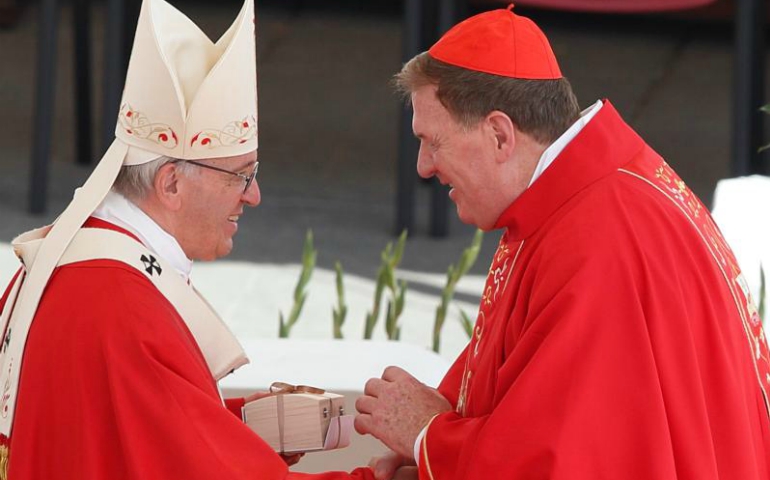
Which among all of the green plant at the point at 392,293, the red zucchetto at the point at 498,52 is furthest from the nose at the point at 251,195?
the green plant at the point at 392,293

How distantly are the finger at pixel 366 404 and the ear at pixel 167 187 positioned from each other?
1.83ft

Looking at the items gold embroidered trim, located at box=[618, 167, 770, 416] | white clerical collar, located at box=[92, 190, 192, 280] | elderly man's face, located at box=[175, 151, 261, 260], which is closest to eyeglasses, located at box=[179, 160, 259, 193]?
elderly man's face, located at box=[175, 151, 261, 260]

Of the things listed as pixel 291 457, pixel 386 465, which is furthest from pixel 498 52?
pixel 291 457

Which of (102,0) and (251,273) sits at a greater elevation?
(102,0)

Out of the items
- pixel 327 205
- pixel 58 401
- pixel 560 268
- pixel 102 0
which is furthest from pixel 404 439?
pixel 102 0

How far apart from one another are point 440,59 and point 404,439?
73 cm

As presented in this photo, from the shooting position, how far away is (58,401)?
8.52 feet

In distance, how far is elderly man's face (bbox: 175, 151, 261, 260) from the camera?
277cm

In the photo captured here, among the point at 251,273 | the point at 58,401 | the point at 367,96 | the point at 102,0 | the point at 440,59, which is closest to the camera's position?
the point at 58,401

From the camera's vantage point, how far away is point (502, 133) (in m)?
2.74

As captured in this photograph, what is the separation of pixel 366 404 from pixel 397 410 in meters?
0.06

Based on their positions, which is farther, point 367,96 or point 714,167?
point 367,96

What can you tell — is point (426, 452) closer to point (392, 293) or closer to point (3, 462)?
point (3, 462)

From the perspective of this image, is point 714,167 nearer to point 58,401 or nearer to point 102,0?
point 102,0
